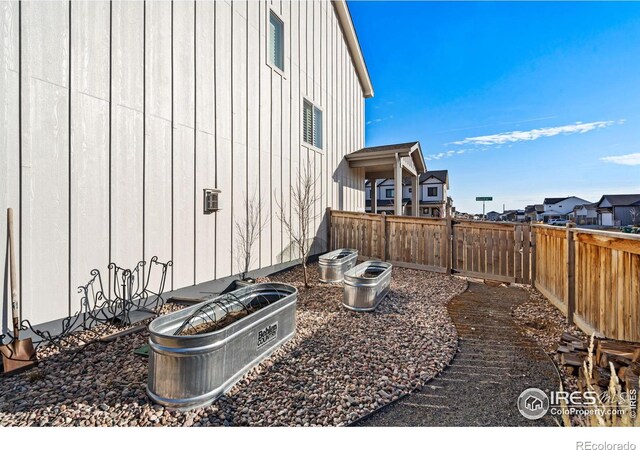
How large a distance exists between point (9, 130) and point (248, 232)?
336 centimetres

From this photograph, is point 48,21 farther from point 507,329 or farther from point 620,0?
point 620,0

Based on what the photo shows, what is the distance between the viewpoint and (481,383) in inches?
93.4

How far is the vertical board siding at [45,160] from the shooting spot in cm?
260

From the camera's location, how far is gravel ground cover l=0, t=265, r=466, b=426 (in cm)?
188

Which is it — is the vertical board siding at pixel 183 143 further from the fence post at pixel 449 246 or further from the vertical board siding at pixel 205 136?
the fence post at pixel 449 246

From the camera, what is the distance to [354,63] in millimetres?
11000

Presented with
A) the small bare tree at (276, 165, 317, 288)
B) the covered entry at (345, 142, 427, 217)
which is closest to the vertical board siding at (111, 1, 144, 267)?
the small bare tree at (276, 165, 317, 288)

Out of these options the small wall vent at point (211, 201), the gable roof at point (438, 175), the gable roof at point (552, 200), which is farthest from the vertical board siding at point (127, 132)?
the gable roof at point (552, 200)

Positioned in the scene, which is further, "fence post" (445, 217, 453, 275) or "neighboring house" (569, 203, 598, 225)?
"neighboring house" (569, 203, 598, 225)

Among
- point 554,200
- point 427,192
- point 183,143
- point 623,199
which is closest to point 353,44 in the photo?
point 183,143

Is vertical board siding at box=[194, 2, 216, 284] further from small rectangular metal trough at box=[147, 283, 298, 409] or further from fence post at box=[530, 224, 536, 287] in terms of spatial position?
fence post at box=[530, 224, 536, 287]

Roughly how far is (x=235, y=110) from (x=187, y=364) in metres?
4.45

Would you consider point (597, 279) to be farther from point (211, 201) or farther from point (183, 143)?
point (183, 143)

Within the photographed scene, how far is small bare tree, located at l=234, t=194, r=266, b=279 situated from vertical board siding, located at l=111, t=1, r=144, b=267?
181cm
